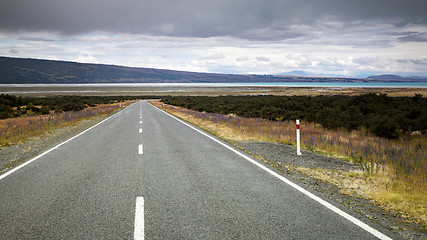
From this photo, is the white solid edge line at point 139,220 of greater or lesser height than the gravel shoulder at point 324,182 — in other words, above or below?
above

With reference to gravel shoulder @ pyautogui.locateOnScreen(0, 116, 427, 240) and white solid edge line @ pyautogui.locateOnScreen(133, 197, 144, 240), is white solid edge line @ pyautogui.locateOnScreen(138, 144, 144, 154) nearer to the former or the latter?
gravel shoulder @ pyautogui.locateOnScreen(0, 116, 427, 240)

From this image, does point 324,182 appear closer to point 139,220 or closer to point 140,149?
point 139,220

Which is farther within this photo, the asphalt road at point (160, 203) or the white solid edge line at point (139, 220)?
the asphalt road at point (160, 203)

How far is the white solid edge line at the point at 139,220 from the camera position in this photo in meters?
3.60

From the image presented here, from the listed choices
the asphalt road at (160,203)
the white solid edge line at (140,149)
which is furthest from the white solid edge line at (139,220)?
the white solid edge line at (140,149)

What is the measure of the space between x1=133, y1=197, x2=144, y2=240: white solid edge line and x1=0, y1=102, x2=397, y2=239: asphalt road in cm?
1

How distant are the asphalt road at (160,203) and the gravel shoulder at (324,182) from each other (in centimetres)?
42

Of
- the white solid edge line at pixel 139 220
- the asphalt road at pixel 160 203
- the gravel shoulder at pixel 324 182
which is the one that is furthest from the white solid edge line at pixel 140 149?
the white solid edge line at pixel 139 220

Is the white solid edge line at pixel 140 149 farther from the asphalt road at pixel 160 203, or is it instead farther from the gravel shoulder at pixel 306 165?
the gravel shoulder at pixel 306 165

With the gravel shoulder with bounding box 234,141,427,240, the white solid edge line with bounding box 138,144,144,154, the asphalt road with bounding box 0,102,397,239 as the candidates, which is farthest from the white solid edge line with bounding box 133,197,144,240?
the white solid edge line with bounding box 138,144,144,154

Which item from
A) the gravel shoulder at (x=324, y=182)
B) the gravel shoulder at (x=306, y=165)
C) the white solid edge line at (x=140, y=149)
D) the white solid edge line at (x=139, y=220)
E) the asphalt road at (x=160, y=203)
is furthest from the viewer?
the white solid edge line at (x=140, y=149)

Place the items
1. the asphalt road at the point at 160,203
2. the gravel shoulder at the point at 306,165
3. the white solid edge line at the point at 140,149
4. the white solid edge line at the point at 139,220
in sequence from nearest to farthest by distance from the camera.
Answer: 1. the white solid edge line at the point at 139,220
2. the asphalt road at the point at 160,203
3. the gravel shoulder at the point at 306,165
4. the white solid edge line at the point at 140,149

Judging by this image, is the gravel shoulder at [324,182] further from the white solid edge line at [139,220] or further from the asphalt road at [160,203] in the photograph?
the white solid edge line at [139,220]

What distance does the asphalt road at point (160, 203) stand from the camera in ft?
12.3
